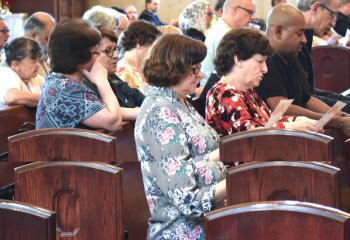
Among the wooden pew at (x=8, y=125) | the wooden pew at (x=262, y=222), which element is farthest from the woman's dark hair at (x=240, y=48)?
the wooden pew at (x=262, y=222)

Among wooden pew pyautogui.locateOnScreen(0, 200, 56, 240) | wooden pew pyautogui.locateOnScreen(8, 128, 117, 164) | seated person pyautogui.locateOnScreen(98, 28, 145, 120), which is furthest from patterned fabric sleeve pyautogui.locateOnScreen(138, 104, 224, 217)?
seated person pyautogui.locateOnScreen(98, 28, 145, 120)

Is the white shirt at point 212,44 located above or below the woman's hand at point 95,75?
below

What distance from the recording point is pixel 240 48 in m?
3.48

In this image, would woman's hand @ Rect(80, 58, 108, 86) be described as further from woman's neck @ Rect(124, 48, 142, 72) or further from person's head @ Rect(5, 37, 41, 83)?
woman's neck @ Rect(124, 48, 142, 72)

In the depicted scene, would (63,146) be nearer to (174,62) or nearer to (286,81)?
(174,62)

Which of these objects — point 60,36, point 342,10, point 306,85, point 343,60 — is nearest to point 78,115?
point 60,36

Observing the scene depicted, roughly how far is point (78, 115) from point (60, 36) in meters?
0.35

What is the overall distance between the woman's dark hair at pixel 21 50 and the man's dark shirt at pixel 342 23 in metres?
4.26

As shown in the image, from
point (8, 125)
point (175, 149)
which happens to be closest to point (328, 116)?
point (175, 149)

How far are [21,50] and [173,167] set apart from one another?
222 centimetres

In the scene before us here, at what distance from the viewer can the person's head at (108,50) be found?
13.6 feet

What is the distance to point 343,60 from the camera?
22.4 ft

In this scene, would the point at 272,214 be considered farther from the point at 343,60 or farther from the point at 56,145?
the point at 343,60

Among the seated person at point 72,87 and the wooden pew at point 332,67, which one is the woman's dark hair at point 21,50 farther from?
the wooden pew at point 332,67
